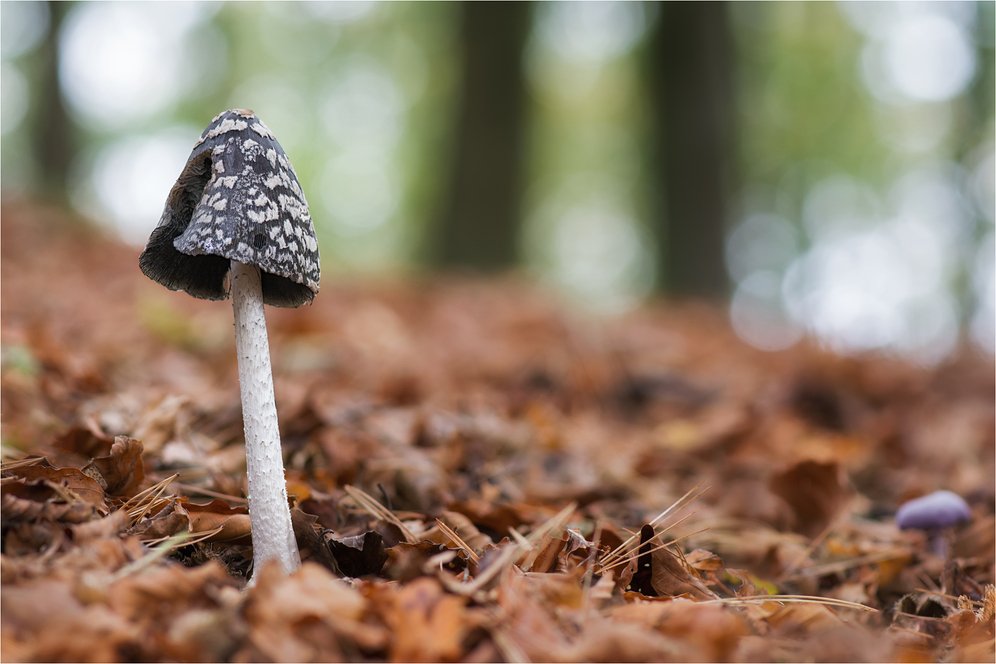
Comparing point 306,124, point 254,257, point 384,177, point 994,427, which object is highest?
point 306,124

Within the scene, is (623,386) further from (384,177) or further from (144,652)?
(384,177)

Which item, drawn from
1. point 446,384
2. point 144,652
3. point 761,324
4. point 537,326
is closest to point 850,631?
point 144,652

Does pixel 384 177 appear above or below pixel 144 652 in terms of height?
above

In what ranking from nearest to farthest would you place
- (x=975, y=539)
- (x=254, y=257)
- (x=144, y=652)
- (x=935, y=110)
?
(x=144, y=652)
(x=254, y=257)
(x=975, y=539)
(x=935, y=110)

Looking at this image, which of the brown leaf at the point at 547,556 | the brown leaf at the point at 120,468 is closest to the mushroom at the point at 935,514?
the brown leaf at the point at 547,556

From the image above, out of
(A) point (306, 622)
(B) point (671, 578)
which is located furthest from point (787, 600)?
(A) point (306, 622)

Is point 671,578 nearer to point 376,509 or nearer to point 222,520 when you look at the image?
point 376,509

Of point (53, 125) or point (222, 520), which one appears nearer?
point (222, 520)

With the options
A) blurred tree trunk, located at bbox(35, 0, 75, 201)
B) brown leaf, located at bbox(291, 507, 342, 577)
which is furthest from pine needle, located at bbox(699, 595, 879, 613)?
blurred tree trunk, located at bbox(35, 0, 75, 201)
